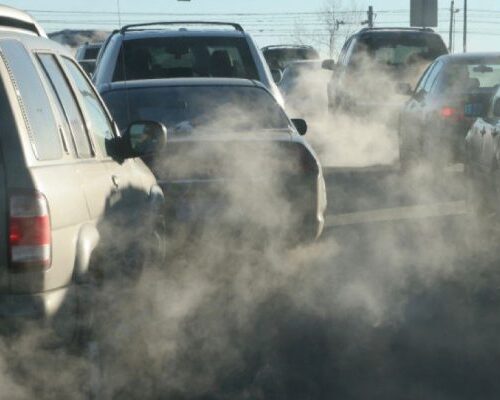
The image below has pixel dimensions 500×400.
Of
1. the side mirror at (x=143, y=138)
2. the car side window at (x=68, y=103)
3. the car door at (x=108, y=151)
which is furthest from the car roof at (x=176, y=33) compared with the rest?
the car side window at (x=68, y=103)

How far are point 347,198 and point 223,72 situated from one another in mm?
2013

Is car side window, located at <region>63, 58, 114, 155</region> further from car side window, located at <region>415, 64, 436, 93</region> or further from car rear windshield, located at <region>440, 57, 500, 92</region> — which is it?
car side window, located at <region>415, 64, 436, 93</region>

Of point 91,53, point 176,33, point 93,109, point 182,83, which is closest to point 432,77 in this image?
point 176,33

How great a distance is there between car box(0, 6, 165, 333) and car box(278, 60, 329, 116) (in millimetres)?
28206

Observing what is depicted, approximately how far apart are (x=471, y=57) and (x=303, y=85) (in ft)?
62.9

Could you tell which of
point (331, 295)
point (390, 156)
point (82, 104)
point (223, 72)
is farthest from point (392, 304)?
point (390, 156)

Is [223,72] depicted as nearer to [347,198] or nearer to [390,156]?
[347,198]

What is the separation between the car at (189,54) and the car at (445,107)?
234 cm

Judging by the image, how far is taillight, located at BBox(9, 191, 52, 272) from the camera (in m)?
4.96

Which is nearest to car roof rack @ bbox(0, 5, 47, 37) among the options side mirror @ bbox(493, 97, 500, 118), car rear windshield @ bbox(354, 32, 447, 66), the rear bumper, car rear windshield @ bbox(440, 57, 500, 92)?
the rear bumper

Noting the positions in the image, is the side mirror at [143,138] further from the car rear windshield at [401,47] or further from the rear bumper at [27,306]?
the car rear windshield at [401,47]

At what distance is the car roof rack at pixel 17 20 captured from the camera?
19.2 feet

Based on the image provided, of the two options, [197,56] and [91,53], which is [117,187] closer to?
[197,56]

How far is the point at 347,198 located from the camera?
1554 centimetres
